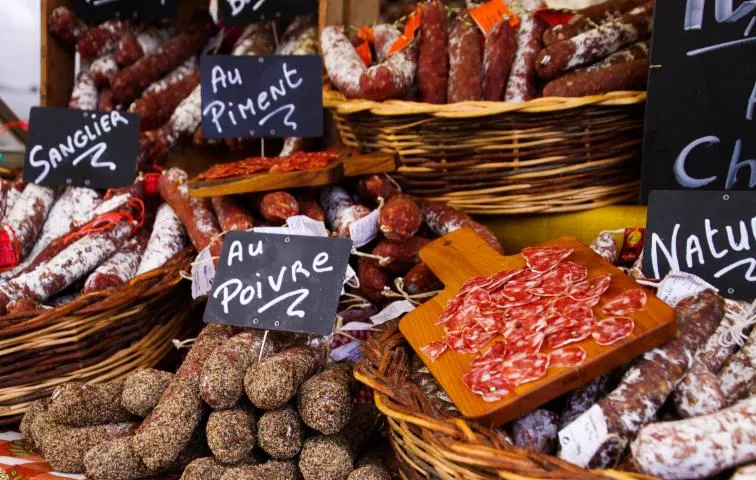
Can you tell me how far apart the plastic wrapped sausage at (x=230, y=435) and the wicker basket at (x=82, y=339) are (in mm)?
638

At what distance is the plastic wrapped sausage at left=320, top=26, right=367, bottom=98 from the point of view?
2199 millimetres

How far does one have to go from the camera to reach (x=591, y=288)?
1.39 meters

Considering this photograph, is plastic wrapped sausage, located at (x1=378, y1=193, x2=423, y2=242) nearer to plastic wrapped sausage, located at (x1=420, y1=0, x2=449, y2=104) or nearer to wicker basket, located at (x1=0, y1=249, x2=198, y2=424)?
plastic wrapped sausage, located at (x1=420, y1=0, x2=449, y2=104)

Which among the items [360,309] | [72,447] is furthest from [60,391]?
[360,309]

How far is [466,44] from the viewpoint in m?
2.20

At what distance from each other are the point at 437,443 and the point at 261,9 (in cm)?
195

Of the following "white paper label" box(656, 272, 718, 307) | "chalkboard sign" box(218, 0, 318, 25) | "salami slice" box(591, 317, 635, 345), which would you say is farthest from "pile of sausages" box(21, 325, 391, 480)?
"chalkboard sign" box(218, 0, 318, 25)

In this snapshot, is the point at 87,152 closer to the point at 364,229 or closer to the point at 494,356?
the point at 364,229

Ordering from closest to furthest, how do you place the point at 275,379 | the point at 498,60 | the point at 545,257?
1. the point at 275,379
2. the point at 545,257
3. the point at 498,60

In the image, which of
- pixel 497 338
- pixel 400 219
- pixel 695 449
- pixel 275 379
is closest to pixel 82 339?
pixel 275 379

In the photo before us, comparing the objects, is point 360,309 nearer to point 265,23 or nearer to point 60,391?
point 60,391

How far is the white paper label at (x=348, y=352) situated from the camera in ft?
5.80

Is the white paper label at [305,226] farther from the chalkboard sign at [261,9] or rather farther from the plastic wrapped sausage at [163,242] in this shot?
the chalkboard sign at [261,9]

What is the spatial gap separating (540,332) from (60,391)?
3.74 ft
